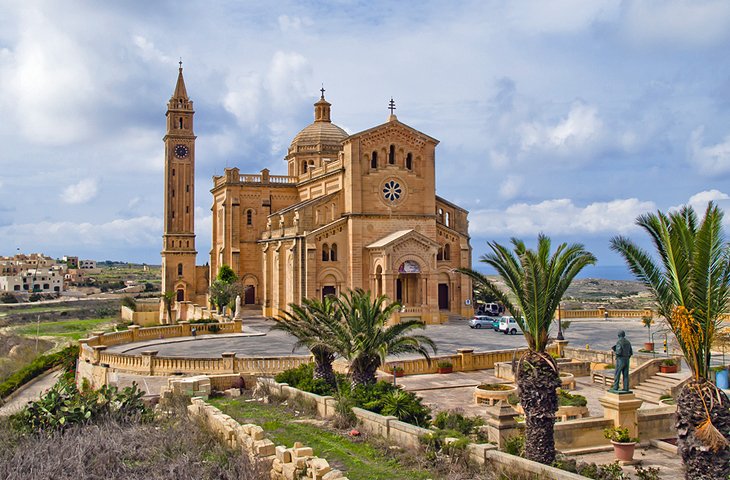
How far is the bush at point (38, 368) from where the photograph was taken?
1169 inches

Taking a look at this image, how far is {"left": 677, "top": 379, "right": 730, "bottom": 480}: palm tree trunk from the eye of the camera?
10656 millimetres

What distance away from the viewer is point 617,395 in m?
15.5

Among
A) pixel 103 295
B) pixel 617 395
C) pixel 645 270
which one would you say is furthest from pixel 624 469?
pixel 103 295

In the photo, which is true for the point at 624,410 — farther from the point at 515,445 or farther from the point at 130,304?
the point at 130,304

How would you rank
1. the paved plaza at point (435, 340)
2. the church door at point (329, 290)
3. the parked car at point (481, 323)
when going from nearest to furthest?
the paved plaza at point (435, 340), the parked car at point (481, 323), the church door at point (329, 290)

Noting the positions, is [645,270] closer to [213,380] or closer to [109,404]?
[109,404]

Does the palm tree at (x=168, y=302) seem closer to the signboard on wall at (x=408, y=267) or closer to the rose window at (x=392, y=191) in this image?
the rose window at (x=392, y=191)

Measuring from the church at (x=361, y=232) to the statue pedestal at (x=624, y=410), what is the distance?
1074 inches

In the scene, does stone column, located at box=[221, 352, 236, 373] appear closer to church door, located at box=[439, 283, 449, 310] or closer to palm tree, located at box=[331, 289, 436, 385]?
palm tree, located at box=[331, 289, 436, 385]

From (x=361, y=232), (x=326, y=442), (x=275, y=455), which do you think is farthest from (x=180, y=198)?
(x=275, y=455)

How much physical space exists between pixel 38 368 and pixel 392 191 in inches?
989

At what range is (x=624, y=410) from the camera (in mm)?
15438

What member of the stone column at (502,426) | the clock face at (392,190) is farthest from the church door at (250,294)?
the stone column at (502,426)

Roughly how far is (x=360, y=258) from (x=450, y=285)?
7229mm
